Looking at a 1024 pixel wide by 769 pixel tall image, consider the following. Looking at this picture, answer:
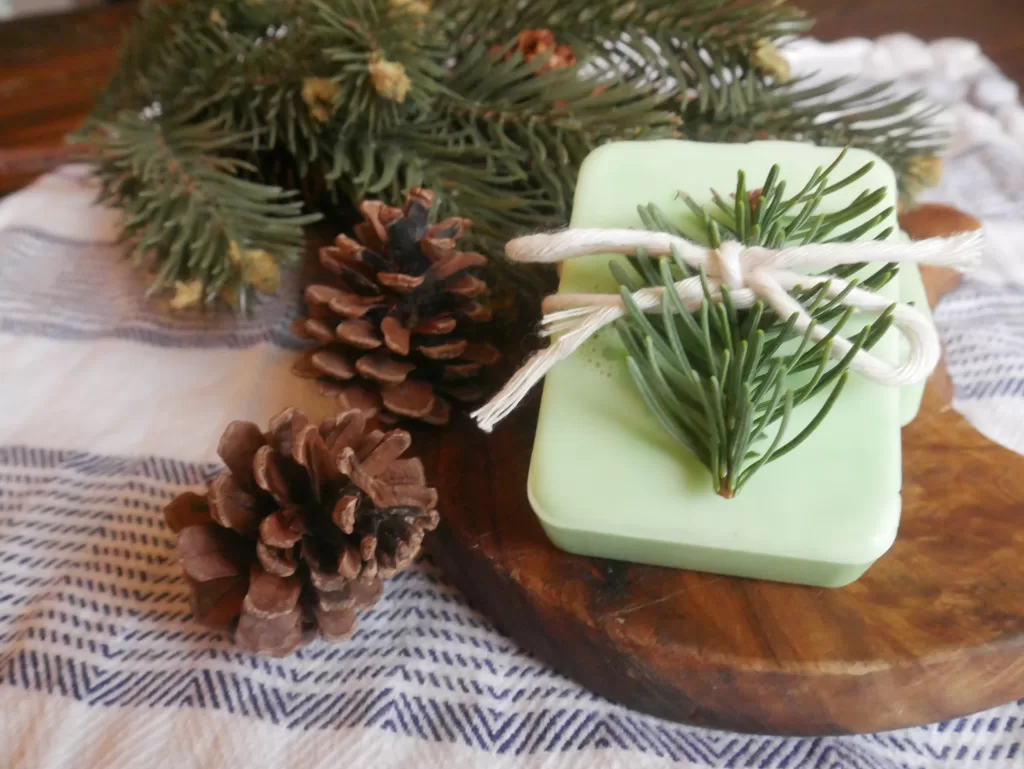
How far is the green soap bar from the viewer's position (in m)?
0.32

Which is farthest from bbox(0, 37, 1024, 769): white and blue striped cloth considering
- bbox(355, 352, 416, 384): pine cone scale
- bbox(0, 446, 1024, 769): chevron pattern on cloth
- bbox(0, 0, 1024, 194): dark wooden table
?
bbox(0, 0, 1024, 194): dark wooden table

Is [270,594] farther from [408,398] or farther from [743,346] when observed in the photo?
[743,346]

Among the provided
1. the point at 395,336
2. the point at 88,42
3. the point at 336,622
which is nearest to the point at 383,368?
the point at 395,336

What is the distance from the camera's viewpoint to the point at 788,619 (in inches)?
13.0

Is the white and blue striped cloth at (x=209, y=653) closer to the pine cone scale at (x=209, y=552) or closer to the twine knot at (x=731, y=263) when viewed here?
the pine cone scale at (x=209, y=552)

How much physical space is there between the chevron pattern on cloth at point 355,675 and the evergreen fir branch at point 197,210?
0.15 metres

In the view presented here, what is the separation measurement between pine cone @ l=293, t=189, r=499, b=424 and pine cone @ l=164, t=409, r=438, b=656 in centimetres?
5

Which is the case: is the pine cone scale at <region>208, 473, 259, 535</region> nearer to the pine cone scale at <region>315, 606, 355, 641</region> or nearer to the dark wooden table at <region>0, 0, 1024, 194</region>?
the pine cone scale at <region>315, 606, 355, 641</region>

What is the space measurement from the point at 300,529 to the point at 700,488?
16cm

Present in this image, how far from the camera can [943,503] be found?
37cm

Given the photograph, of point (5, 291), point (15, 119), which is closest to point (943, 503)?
point (5, 291)

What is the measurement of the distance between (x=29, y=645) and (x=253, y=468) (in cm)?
15

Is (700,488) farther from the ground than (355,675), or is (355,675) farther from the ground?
(700,488)

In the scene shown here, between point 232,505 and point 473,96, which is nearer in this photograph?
point 232,505
